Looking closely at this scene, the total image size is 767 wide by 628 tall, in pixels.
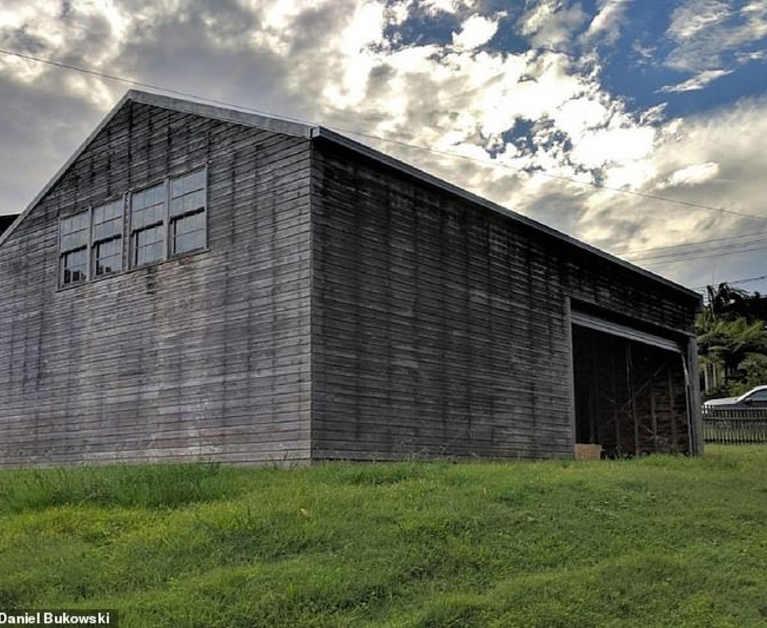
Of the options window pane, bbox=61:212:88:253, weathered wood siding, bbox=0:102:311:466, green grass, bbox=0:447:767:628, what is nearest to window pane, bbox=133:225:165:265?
weathered wood siding, bbox=0:102:311:466

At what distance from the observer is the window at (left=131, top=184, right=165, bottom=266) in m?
16.6

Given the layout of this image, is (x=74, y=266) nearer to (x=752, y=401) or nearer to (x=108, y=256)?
(x=108, y=256)

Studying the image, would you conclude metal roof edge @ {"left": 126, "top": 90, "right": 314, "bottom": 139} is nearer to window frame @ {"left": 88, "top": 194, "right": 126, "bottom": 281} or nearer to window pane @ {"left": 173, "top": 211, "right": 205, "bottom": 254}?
window pane @ {"left": 173, "top": 211, "right": 205, "bottom": 254}

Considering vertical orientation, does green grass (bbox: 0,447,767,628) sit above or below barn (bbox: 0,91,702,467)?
below

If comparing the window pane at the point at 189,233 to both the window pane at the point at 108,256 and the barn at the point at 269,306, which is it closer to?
the barn at the point at 269,306

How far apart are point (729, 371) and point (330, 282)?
38474 mm

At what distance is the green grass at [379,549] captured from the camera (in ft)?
23.6

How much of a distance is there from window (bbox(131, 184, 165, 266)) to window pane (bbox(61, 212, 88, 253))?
1638 mm

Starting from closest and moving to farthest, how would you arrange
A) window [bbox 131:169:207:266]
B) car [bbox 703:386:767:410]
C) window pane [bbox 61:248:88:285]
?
window [bbox 131:169:207:266] < window pane [bbox 61:248:88:285] < car [bbox 703:386:767:410]

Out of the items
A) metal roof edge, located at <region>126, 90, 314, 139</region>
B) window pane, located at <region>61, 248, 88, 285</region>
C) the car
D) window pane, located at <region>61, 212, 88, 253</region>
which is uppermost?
metal roof edge, located at <region>126, 90, 314, 139</region>

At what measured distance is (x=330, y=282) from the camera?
1432 centimetres

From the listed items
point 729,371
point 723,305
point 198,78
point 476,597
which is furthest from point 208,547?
point 723,305

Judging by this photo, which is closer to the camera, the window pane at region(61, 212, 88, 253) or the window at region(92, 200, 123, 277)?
the window at region(92, 200, 123, 277)

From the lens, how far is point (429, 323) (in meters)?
16.1
